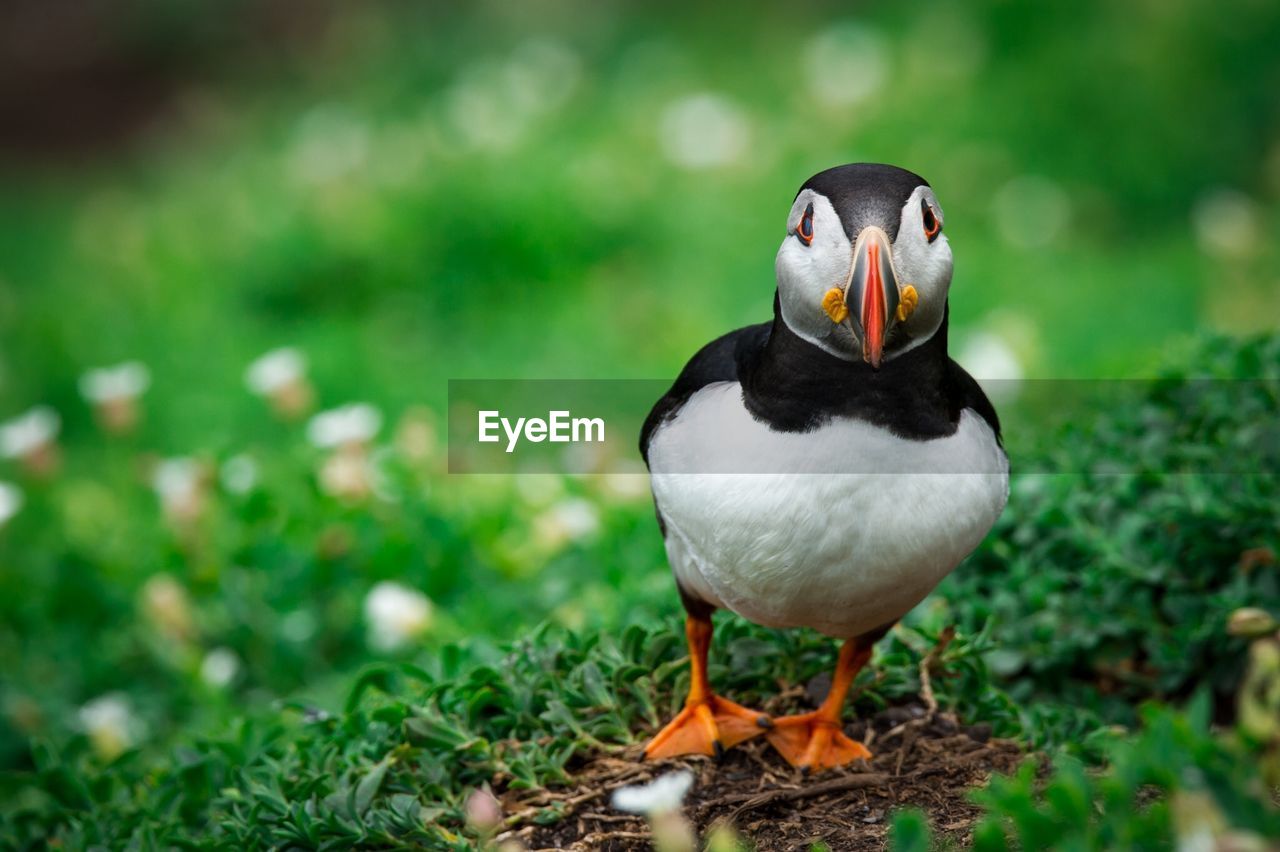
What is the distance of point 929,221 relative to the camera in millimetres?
2086

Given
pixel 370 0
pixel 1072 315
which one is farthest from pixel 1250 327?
pixel 370 0

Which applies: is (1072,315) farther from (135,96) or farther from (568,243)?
(135,96)

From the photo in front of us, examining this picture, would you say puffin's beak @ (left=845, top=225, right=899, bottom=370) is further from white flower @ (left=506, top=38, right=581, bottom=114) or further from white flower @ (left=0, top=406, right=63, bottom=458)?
white flower @ (left=506, top=38, right=581, bottom=114)

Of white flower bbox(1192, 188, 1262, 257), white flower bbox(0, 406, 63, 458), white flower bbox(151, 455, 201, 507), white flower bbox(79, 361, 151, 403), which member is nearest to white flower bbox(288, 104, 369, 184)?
white flower bbox(79, 361, 151, 403)

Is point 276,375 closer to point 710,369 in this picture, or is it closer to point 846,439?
point 710,369

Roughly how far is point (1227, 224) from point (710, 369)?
160 inches


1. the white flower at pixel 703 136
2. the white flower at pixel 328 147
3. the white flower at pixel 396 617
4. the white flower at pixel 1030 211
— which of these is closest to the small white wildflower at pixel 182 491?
the white flower at pixel 396 617

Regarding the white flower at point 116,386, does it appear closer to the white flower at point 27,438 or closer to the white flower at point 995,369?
the white flower at point 27,438

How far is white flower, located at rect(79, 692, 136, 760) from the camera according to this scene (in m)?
3.49

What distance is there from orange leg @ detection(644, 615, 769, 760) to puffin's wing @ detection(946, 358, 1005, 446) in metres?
0.62

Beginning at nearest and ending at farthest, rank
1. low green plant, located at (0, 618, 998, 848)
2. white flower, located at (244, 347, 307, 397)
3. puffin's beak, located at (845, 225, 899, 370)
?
puffin's beak, located at (845, 225, 899, 370) → low green plant, located at (0, 618, 998, 848) → white flower, located at (244, 347, 307, 397)

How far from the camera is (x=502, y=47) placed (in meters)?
9.02

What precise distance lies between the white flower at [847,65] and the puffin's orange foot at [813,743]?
5.25 m

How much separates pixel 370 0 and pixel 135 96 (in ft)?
6.21
